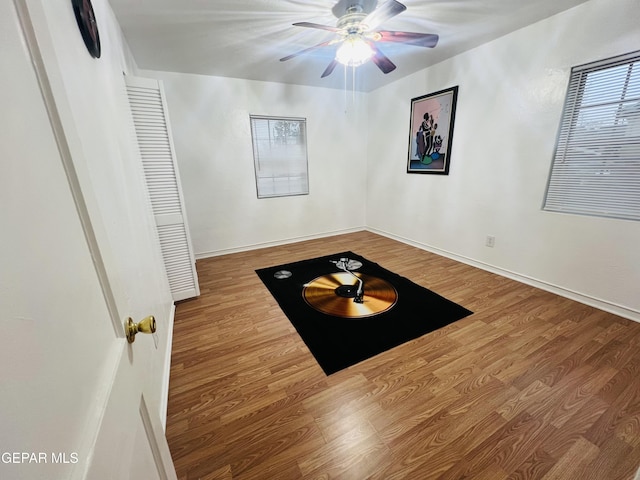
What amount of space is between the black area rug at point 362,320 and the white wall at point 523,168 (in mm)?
1084

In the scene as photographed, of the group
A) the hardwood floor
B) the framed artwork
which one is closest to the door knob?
the hardwood floor

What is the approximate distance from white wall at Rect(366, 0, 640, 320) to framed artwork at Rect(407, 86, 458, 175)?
0.09 meters

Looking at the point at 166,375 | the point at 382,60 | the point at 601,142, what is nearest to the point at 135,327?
the point at 166,375

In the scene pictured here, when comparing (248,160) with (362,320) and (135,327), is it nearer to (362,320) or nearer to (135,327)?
(362,320)

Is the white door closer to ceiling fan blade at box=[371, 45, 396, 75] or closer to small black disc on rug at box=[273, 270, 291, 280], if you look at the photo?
ceiling fan blade at box=[371, 45, 396, 75]

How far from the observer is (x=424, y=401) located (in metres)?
1.45

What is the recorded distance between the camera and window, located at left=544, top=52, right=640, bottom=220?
6.23ft

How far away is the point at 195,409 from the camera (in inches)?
56.4

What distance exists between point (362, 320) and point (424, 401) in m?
0.78

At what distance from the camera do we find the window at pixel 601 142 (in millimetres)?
1900

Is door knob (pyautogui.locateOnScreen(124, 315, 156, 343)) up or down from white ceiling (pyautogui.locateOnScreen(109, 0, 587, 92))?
down

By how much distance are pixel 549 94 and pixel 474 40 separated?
93cm

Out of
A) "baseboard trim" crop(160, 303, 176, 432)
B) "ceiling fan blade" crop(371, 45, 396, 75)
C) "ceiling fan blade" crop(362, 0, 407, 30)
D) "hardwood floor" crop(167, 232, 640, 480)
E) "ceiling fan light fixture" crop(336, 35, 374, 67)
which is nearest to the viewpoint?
"hardwood floor" crop(167, 232, 640, 480)

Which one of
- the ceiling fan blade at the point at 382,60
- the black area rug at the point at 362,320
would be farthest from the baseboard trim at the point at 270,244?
the ceiling fan blade at the point at 382,60
